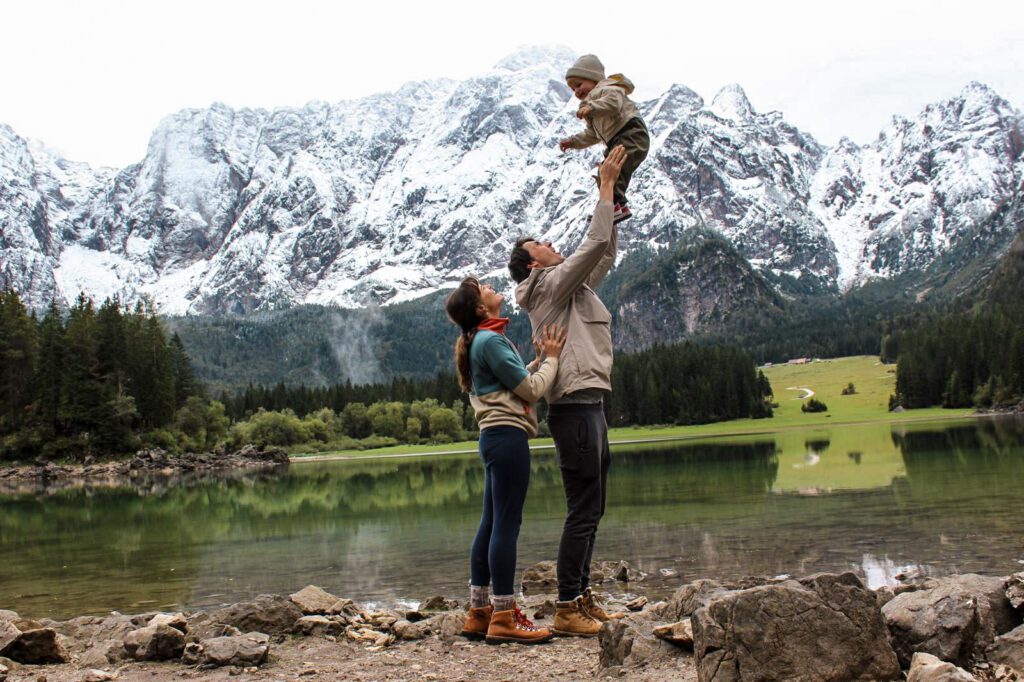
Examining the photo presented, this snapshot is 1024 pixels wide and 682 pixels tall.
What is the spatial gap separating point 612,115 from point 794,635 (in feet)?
14.0

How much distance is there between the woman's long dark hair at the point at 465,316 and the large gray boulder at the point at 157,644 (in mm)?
3353

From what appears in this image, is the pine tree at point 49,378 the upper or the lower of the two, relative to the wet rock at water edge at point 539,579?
upper

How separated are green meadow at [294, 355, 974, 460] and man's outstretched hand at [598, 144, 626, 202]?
79915mm

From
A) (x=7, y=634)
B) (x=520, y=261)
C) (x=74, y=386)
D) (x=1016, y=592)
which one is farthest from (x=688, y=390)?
(x=1016, y=592)

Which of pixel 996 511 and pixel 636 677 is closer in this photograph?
pixel 636 677

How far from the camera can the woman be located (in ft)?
24.2

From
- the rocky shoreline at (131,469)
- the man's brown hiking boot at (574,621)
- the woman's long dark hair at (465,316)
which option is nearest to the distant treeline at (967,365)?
the rocky shoreline at (131,469)

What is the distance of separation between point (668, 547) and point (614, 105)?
974 cm

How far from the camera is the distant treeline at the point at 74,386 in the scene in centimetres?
7619

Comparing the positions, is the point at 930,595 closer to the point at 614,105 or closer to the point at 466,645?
the point at 466,645

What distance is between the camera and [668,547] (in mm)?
15242

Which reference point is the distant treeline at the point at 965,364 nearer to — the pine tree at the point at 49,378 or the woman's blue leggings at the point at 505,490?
the pine tree at the point at 49,378

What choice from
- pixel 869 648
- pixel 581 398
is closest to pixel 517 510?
pixel 581 398

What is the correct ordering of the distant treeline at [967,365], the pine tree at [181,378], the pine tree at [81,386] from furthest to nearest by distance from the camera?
the pine tree at [181,378] → the distant treeline at [967,365] → the pine tree at [81,386]
